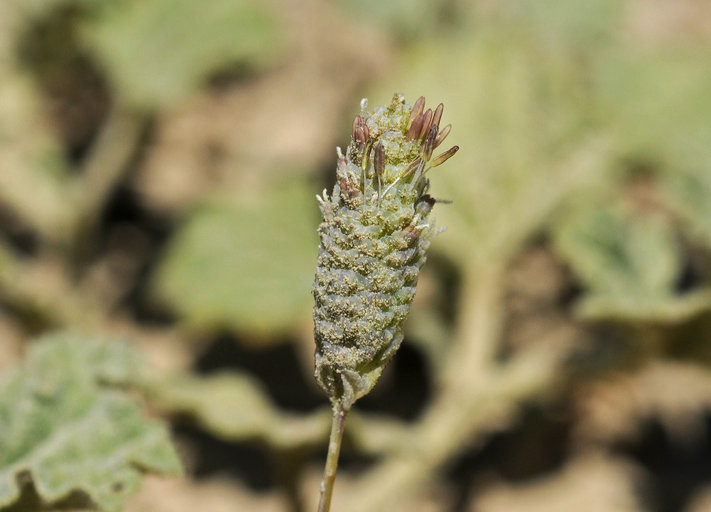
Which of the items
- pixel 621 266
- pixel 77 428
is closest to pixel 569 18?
pixel 621 266

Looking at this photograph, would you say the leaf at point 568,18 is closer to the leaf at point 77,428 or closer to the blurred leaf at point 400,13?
the blurred leaf at point 400,13

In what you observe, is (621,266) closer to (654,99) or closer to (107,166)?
(654,99)

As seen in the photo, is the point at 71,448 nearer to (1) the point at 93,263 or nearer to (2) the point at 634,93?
(1) the point at 93,263

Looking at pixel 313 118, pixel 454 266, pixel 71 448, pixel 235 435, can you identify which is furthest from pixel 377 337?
pixel 313 118

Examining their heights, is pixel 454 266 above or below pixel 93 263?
below

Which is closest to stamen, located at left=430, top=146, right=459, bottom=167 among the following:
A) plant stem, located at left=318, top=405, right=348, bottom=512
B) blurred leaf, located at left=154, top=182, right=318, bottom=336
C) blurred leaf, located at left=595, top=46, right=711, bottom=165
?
plant stem, located at left=318, top=405, right=348, bottom=512

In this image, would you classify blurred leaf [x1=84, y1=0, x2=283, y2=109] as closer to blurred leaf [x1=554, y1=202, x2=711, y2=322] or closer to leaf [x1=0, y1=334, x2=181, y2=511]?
blurred leaf [x1=554, y1=202, x2=711, y2=322]
